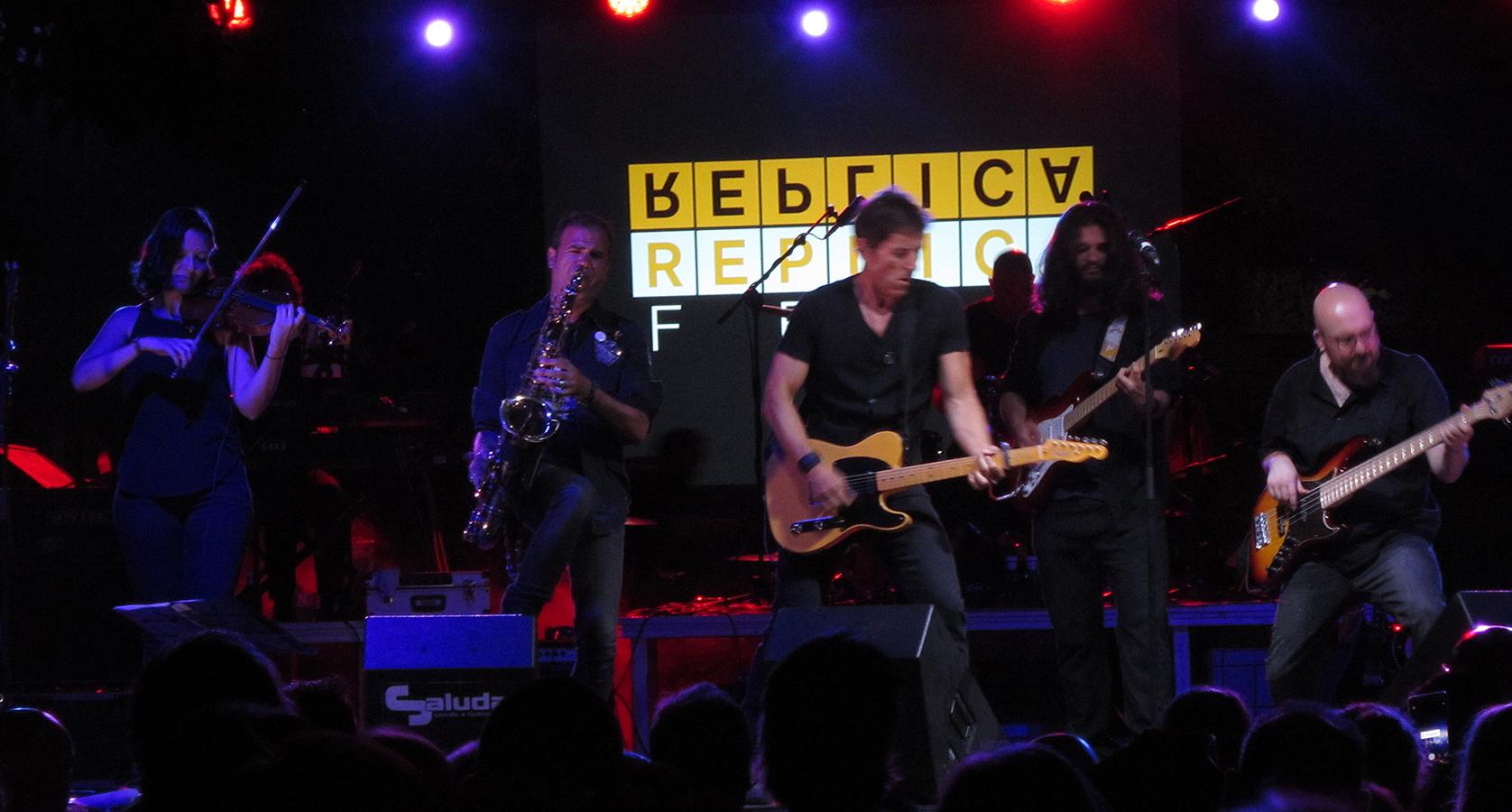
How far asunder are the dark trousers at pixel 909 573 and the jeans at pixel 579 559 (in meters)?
0.75

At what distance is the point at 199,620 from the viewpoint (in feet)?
20.6

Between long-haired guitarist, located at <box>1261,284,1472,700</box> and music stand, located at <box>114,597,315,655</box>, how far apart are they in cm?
436

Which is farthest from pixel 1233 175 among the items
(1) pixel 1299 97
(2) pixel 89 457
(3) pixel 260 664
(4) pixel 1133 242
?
(3) pixel 260 664

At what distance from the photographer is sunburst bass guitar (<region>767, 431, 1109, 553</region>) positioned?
617cm

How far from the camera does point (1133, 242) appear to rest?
652 cm

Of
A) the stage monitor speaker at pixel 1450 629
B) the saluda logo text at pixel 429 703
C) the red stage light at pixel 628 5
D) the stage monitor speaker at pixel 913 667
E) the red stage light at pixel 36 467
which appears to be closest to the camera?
the stage monitor speaker at pixel 913 667

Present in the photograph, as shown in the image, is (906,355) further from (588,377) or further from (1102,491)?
(588,377)

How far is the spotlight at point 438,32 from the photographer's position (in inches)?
438

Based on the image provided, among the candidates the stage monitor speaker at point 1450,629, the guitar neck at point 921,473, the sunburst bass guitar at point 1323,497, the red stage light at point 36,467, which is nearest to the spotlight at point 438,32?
the red stage light at point 36,467

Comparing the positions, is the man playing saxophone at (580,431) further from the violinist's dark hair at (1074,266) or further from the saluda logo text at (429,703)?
the violinist's dark hair at (1074,266)

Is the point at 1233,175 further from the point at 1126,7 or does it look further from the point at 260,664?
the point at 260,664

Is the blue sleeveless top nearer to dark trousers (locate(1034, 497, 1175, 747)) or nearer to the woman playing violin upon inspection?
the woman playing violin

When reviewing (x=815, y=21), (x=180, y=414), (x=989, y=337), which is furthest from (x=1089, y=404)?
(x=815, y=21)

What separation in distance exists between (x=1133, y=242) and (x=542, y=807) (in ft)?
13.7
